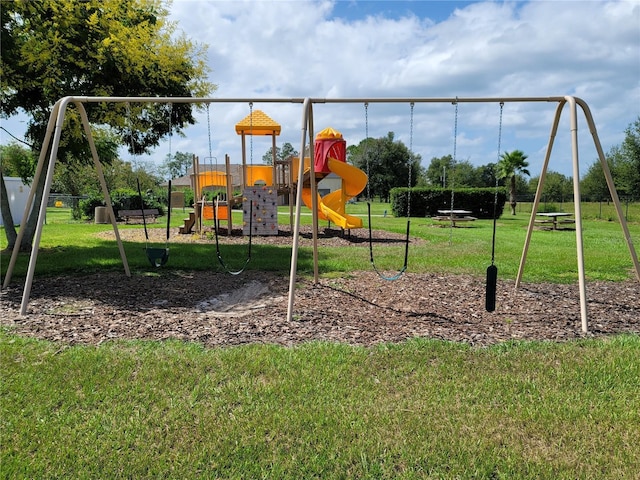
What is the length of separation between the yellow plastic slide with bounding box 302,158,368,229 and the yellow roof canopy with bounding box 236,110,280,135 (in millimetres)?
2264

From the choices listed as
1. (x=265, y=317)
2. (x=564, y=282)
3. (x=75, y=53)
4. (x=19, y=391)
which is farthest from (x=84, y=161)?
(x=564, y=282)

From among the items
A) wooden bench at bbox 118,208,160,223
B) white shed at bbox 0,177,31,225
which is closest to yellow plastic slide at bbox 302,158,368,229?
wooden bench at bbox 118,208,160,223

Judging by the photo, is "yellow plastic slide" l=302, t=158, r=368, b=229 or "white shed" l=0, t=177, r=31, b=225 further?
"white shed" l=0, t=177, r=31, b=225

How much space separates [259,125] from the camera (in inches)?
600

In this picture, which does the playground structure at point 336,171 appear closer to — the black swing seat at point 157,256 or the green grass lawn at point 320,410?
the black swing seat at point 157,256

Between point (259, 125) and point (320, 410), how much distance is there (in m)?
13.0

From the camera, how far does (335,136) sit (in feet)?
49.5

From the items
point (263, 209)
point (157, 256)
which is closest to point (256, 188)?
point (263, 209)

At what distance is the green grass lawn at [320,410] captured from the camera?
2.82 metres

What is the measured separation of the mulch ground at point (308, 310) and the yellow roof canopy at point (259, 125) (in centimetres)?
792

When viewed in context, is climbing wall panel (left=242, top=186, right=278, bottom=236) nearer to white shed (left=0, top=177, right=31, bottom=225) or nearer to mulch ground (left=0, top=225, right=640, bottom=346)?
mulch ground (left=0, top=225, right=640, bottom=346)

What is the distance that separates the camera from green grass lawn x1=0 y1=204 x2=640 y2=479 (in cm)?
282

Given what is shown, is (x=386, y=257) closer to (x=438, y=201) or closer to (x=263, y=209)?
(x=263, y=209)

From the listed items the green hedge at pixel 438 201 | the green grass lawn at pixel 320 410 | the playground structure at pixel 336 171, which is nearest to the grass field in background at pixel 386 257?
the playground structure at pixel 336 171
